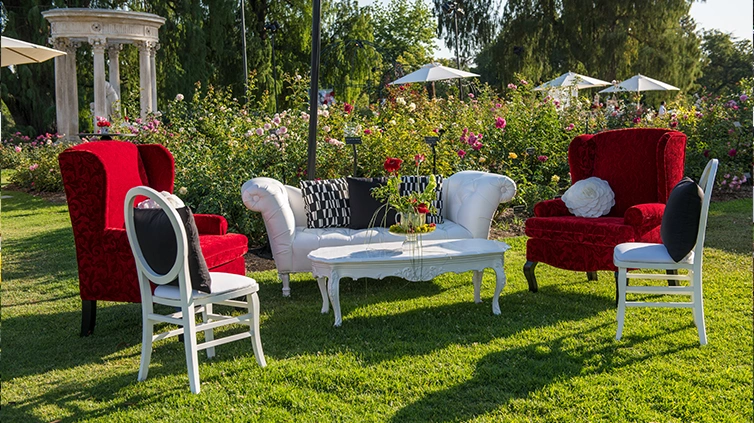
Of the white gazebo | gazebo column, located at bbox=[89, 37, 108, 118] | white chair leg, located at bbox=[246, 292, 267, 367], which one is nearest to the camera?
white chair leg, located at bbox=[246, 292, 267, 367]

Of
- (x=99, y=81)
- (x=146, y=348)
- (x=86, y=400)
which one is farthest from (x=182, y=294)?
(x=99, y=81)

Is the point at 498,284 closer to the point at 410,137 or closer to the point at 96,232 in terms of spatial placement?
the point at 96,232

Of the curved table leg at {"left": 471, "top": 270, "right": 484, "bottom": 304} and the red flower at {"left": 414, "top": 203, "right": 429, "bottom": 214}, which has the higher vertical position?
the red flower at {"left": 414, "top": 203, "right": 429, "bottom": 214}

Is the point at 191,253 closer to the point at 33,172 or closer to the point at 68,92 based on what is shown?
the point at 33,172

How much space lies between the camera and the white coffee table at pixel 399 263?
4.46m

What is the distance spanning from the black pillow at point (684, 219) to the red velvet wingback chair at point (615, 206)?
707mm

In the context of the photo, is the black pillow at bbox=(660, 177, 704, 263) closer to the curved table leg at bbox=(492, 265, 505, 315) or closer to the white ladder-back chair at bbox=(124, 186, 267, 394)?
the curved table leg at bbox=(492, 265, 505, 315)

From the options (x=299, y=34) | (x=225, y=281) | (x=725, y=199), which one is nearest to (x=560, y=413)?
(x=225, y=281)

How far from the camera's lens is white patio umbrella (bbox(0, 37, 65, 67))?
5375 millimetres

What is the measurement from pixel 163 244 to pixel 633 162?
143 inches

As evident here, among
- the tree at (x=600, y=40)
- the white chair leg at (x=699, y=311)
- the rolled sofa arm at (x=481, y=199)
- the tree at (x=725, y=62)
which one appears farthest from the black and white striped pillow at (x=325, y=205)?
the tree at (x=725, y=62)

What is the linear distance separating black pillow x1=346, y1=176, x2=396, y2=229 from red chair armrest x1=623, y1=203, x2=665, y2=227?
186 cm

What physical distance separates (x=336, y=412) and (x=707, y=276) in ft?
12.0

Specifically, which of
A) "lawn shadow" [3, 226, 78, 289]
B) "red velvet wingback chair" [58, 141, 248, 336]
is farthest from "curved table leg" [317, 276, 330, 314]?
"lawn shadow" [3, 226, 78, 289]
